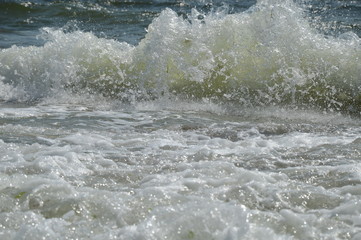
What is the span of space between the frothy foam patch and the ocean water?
0.02 meters

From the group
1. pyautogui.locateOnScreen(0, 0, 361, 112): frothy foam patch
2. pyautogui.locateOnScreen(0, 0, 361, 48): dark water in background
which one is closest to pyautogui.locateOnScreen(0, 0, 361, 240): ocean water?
pyautogui.locateOnScreen(0, 0, 361, 112): frothy foam patch

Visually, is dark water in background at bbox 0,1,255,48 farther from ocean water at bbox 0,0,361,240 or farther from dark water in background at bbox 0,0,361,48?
ocean water at bbox 0,0,361,240

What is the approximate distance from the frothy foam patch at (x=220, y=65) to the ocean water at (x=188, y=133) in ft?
0.05

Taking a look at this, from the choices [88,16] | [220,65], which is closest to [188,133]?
[220,65]

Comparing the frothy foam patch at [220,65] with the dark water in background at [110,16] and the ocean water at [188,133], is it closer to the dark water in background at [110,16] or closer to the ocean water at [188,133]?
the ocean water at [188,133]

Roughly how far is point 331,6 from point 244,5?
6.89ft

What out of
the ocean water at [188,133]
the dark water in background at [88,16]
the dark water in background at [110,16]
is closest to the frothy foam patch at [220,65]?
the ocean water at [188,133]

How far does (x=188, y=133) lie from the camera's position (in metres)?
4.89

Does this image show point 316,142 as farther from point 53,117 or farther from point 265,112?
point 53,117

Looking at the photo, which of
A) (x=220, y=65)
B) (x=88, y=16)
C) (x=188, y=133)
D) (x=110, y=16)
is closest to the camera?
(x=188, y=133)

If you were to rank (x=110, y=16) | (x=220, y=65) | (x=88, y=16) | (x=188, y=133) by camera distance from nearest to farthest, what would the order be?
(x=188, y=133), (x=220, y=65), (x=110, y=16), (x=88, y=16)

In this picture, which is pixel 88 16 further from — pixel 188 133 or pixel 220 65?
pixel 188 133

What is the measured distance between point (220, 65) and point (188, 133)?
239 centimetres

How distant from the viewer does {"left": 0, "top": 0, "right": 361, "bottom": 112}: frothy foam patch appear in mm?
6695
